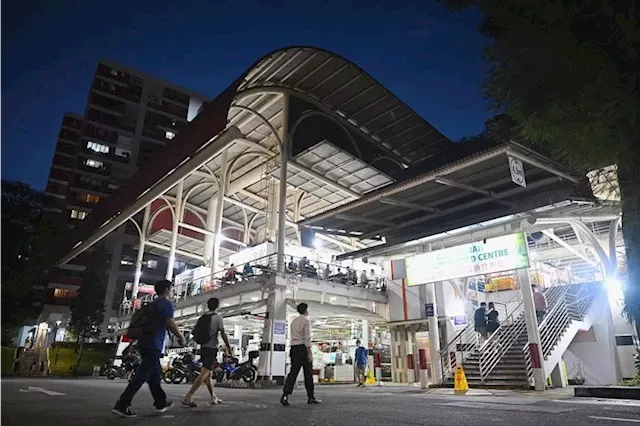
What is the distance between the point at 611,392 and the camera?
784 centimetres

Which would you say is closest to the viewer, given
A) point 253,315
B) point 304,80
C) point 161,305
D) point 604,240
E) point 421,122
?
point 161,305

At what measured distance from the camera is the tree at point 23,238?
18698mm

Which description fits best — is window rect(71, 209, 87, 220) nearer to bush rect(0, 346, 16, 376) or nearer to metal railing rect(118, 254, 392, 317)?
bush rect(0, 346, 16, 376)

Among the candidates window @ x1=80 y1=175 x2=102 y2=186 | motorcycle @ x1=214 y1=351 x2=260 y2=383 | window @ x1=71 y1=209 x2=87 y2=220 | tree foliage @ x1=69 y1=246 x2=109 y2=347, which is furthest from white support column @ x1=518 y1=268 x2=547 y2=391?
window @ x1=80 y1=175 x2=102 y2=186

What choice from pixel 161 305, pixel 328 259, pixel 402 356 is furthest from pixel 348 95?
pixel 161 305

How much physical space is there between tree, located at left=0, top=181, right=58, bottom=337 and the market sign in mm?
15915

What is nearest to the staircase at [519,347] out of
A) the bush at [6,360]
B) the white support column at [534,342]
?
the white support column at [534,342]

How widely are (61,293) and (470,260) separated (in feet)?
148

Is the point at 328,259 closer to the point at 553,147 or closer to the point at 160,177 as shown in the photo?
the point at 160,177

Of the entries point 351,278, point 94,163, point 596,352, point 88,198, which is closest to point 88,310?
point 88,198

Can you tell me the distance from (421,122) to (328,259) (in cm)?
918

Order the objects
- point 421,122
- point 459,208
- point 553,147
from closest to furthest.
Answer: point 553,147
point 459,208
point 421,122

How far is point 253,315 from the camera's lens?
19375 millimetres

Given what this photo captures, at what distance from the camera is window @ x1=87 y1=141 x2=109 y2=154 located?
52.3 metres
